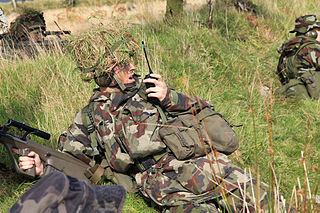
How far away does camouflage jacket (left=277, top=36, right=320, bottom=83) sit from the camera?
17.7 feet

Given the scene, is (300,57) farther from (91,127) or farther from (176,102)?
(91,127)

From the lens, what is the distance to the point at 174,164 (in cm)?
267

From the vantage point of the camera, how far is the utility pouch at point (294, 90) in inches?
204

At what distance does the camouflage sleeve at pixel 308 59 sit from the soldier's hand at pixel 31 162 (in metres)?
4.94

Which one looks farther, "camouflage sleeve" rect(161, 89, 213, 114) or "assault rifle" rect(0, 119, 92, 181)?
"camouflage sleeve" rect(161, 89, 213, 114)

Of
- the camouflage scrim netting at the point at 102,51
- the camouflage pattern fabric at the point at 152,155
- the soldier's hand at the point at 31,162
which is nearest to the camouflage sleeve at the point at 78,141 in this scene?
the camouflage pattern fabric at the point at 152,155

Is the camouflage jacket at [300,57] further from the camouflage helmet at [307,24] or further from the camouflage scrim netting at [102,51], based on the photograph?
the camouflage scrim netting at [102,51]

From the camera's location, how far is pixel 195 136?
8.66 ft

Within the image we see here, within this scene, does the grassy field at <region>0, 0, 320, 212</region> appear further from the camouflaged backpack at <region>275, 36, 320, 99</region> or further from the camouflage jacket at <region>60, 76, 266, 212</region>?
the camouflage jacket at <region>60, 76, 266, 212</region>

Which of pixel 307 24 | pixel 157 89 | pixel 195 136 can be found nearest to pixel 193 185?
pixel 195 136

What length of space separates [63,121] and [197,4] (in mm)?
6748

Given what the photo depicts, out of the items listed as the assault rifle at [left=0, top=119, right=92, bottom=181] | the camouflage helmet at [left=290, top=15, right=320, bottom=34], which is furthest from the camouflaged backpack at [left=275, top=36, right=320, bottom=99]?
the assault rifle at [left=0, top=119, right=92, bottom=181]

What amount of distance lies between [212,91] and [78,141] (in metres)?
2.60

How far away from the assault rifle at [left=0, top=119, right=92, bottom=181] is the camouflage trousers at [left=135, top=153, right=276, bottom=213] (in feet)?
→ 2.22
